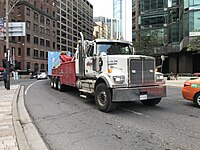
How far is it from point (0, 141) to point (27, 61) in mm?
59545

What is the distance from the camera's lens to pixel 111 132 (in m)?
5.83

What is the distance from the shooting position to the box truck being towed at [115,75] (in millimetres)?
7781

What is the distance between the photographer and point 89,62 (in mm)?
9602

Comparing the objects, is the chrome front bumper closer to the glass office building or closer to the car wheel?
the car wheel

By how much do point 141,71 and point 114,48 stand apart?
1921 mm

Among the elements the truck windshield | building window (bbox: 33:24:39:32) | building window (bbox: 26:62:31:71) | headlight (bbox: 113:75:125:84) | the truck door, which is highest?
building window (bbox: 33:24:39:32)

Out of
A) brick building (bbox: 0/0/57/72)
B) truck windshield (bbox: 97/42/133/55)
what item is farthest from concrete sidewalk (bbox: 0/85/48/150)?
brick building (bbox: 0/0/57/72)

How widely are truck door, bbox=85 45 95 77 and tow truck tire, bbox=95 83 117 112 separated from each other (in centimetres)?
101

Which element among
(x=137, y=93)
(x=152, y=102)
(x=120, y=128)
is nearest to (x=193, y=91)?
(x=152, y=102)

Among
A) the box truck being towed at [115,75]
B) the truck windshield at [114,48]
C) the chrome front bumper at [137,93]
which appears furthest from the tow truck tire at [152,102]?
the truck windshield at [114,48]

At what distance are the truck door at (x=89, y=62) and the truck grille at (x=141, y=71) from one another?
1.93 meters

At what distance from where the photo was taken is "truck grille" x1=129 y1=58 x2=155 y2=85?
7969mm

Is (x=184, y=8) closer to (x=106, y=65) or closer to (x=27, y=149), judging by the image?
(x=106, y=65)

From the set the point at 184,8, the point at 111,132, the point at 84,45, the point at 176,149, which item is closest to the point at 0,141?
the point at 111,132
